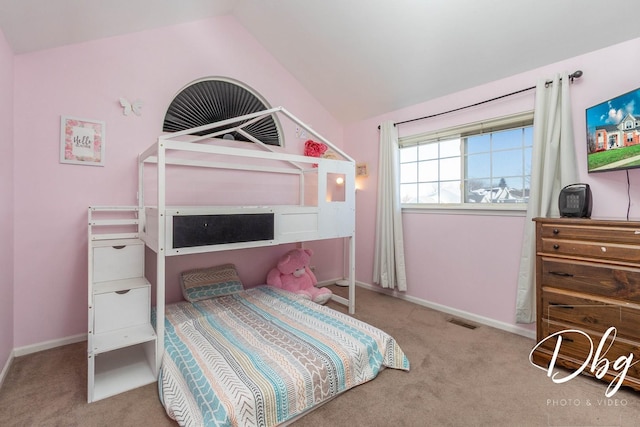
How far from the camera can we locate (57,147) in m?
2.25

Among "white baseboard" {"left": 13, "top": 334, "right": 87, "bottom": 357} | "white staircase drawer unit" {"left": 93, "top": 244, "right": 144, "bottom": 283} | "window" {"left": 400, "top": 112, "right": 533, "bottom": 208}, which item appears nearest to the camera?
"white staircase drawer unit" {"left": 93, "top": 244, "right": 144, "bottom": 283}

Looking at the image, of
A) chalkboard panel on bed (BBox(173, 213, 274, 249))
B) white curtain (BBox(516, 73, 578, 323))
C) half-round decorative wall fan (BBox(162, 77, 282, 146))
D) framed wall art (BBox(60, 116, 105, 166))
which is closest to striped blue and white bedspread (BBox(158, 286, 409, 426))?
chalkboard panel on bed (BBox(173, 213, 274, 249))

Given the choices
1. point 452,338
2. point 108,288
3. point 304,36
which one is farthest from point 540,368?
point 304,36

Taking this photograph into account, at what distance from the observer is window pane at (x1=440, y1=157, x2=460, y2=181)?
3117 millimetres

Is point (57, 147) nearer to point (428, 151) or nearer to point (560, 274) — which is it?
point (428, 151)

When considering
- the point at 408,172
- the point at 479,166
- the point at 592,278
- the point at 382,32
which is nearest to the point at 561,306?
the point at 592,278

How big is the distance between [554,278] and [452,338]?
876mm

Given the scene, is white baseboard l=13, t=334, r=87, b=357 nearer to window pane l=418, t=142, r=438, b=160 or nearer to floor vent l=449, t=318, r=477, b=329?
floor vent l=449, t=318, r=477, b=329

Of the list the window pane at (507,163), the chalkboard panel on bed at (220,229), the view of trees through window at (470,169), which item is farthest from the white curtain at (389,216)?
the chalkboard panel on bed at (220,229)

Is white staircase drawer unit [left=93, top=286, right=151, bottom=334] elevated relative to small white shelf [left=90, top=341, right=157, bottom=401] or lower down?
elevated

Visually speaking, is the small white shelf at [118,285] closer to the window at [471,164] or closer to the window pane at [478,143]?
the window at [471,164]

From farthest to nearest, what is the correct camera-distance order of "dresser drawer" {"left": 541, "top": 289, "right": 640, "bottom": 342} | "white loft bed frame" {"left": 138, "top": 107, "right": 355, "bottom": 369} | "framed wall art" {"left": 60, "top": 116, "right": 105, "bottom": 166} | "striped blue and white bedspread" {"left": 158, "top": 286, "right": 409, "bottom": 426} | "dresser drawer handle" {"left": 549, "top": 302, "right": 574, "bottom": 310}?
"framed wall art" {"left": 60, "top": 116, "right": 105, "bottom": 166}, "dresser drawer handle" {"left": 549, "top": 302, "right": 574, "bottom": 310}, "white loft bed frame" {"left": 138, "top": 107, "right": 355, "bottom": 369}, "dresser drawer" {"left": 541, "top": 289, "right": 640, "bottom": 342}, "striped blue and white bedspread" {"left": 158, "top": 286, "right": 409, "bottom": 426}

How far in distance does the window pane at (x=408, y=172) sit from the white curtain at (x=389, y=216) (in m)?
0.21

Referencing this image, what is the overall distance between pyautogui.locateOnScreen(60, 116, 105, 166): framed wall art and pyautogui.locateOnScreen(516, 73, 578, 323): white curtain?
3.39 m
